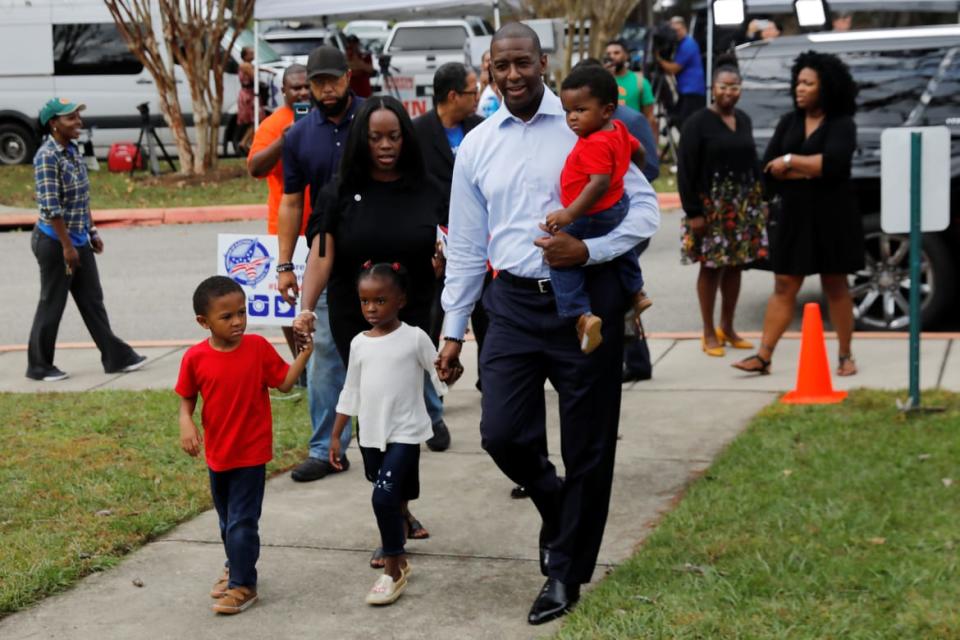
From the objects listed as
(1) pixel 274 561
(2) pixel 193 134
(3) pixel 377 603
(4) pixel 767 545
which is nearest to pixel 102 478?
(1) pixel 274 561

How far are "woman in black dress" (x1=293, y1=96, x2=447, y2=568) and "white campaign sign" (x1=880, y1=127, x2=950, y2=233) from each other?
246 cm

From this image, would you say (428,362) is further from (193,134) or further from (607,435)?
(193,134)

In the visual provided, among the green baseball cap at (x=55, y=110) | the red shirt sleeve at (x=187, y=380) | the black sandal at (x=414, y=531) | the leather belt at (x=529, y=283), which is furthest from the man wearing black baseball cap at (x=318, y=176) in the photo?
the green baseball cap at (x=55, y=110)

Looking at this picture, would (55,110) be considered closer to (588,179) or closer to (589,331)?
(588,179)

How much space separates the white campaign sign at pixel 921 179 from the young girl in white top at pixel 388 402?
3.08 m

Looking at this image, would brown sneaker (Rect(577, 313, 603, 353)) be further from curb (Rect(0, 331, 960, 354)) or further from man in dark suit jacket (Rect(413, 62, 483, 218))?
curb (Rect(0, 331, 960, 354))

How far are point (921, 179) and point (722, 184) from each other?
198 cm

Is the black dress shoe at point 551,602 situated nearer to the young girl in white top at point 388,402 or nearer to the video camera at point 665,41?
the young girl in white top at point 388,402

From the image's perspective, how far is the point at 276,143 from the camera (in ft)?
25.8

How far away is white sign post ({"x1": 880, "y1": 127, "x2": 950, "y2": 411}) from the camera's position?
7.38 metres

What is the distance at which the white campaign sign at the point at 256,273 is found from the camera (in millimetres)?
8820

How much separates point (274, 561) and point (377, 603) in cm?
73

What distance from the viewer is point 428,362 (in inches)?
216

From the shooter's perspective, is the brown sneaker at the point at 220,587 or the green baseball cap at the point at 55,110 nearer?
the brown sneaker at the point at 220,587
